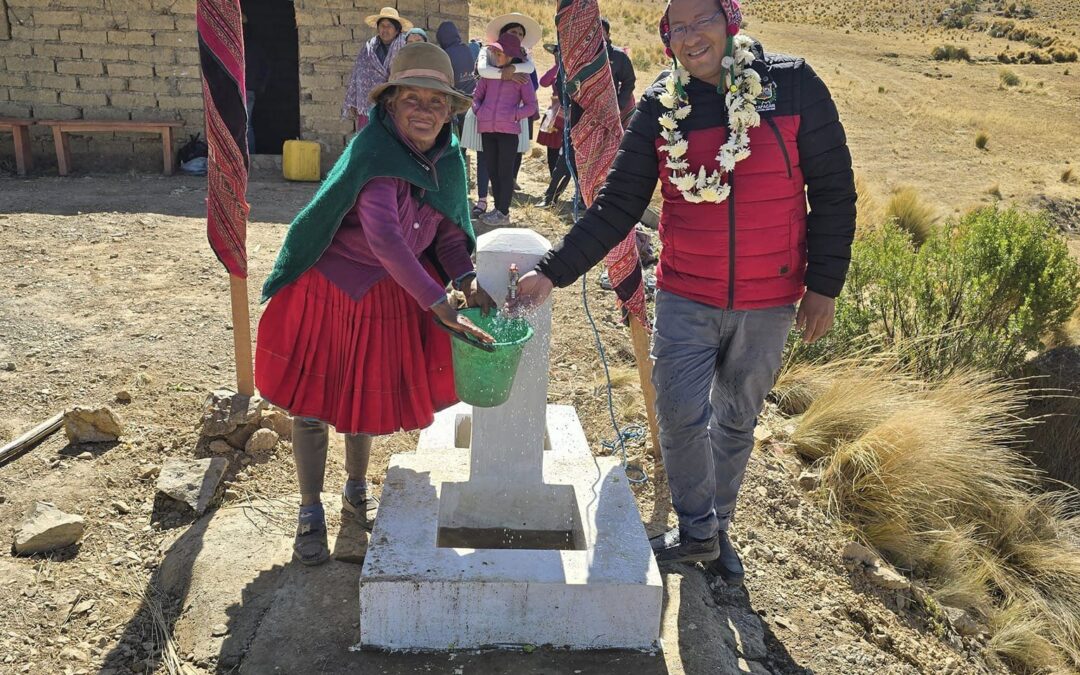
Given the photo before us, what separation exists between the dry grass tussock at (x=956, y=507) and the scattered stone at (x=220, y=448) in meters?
2.89

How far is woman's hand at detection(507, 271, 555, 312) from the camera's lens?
2883 mm

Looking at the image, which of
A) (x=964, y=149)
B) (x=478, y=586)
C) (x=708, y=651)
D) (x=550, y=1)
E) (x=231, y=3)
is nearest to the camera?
(x=478, y=586)

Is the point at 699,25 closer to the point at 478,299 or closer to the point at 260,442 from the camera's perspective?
the point at 478,299

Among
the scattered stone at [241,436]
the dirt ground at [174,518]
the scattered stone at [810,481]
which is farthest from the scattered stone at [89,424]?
the scattered stone at [810,481]

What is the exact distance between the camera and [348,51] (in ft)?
33.6

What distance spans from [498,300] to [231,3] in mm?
1723

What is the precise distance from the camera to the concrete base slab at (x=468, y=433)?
3520mm

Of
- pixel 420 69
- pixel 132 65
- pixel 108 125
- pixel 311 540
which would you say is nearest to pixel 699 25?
pixel 420 69

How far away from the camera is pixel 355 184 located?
106 inches

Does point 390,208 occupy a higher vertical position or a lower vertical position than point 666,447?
higher

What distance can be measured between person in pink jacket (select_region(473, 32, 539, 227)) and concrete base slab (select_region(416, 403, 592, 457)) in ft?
15.8

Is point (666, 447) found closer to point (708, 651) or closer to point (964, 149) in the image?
point (708, 651)

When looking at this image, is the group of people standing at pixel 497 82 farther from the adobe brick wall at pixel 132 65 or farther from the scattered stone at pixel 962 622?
the scattered stone at pixel 962 622

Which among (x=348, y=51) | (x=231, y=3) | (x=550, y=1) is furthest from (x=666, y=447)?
(x=550, y=1)
